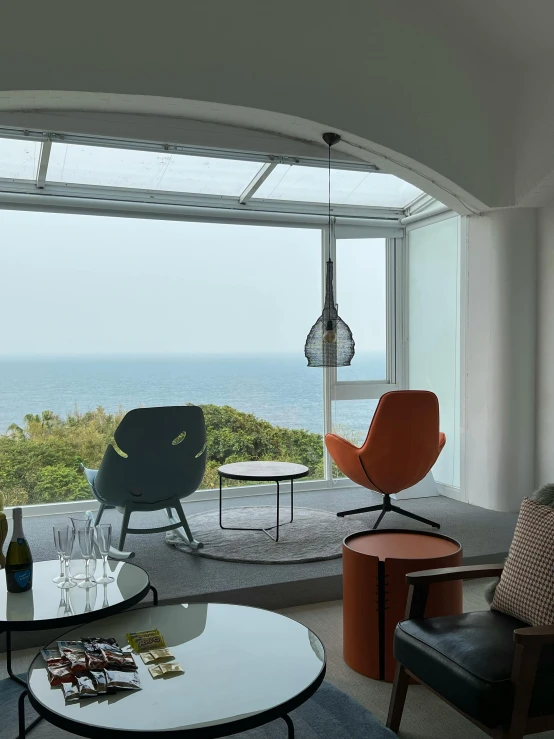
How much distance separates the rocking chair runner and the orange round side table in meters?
1.45

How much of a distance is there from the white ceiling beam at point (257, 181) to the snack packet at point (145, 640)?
14.5ft

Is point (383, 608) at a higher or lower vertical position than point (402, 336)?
lower

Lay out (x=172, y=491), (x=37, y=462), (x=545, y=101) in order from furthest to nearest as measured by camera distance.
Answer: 1. (x=37, y=462)
2. (x=545, y=101)
3. (x=172, y=491)

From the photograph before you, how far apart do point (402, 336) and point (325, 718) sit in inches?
193

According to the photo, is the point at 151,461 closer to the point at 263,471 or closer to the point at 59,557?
the point at 263,471

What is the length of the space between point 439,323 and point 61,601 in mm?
4728

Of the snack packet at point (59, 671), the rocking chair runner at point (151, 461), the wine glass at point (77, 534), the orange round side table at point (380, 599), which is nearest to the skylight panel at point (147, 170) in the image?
the rocking chair runner at point (151, 461)

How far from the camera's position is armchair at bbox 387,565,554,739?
6.48 feet

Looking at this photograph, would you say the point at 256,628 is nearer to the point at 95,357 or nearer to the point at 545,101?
the point at 545,101

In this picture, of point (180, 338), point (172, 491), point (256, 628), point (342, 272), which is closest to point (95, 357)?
point (180, 338)

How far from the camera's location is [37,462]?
6723mm

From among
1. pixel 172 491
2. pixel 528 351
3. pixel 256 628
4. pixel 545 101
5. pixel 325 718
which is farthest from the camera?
pixel 528 351

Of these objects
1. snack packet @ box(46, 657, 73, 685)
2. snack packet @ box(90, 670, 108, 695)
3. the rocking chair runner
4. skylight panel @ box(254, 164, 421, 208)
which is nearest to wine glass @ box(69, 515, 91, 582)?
snack packet @ box(46, 657, 73, 685)

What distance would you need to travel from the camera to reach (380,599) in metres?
2.95
